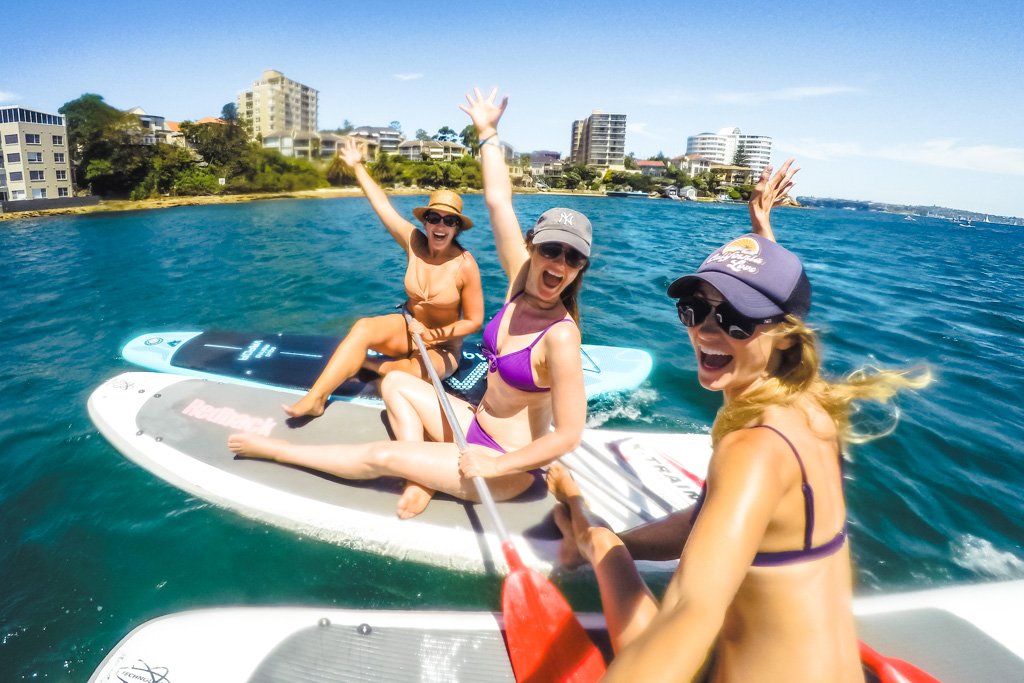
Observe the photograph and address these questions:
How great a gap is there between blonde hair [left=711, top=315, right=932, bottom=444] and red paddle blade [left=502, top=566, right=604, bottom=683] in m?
1.19

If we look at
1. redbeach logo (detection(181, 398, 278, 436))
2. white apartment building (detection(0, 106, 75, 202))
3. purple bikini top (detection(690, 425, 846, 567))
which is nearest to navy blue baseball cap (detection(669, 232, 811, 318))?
purple bikini top (detection(690, 425, 846, 567))

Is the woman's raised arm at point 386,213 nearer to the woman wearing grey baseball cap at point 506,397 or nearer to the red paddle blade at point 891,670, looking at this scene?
the woman wearing grey baseball cap at point 506,397

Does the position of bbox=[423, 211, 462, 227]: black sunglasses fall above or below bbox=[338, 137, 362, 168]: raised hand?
below

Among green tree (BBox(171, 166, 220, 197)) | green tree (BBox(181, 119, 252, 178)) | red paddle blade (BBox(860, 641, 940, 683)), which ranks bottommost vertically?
red paddle blade (BBox(860, 641, 940, 683))

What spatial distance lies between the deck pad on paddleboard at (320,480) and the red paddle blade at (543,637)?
46 centimetres

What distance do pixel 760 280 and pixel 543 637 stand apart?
1790 mm

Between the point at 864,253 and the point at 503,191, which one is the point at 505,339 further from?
the point at 864,253

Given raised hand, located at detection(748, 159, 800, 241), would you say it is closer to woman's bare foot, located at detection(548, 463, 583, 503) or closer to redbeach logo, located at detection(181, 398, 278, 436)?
woman's bare foot, located at detection(548, 463, 583, 503)

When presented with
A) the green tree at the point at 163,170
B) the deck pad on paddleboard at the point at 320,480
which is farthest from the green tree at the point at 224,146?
the deck pad on paddleboard at the point at 320,480

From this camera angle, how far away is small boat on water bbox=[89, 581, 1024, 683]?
82.4 inches

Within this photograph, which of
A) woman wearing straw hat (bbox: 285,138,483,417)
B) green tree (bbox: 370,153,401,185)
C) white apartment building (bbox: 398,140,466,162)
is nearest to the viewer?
woman wearing straw hat (bbox: 285,138,483,417)

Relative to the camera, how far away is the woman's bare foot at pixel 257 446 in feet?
11.6

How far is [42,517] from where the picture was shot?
3625 millimetres

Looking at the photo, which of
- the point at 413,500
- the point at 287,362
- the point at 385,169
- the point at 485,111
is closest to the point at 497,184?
the point at 485,111
